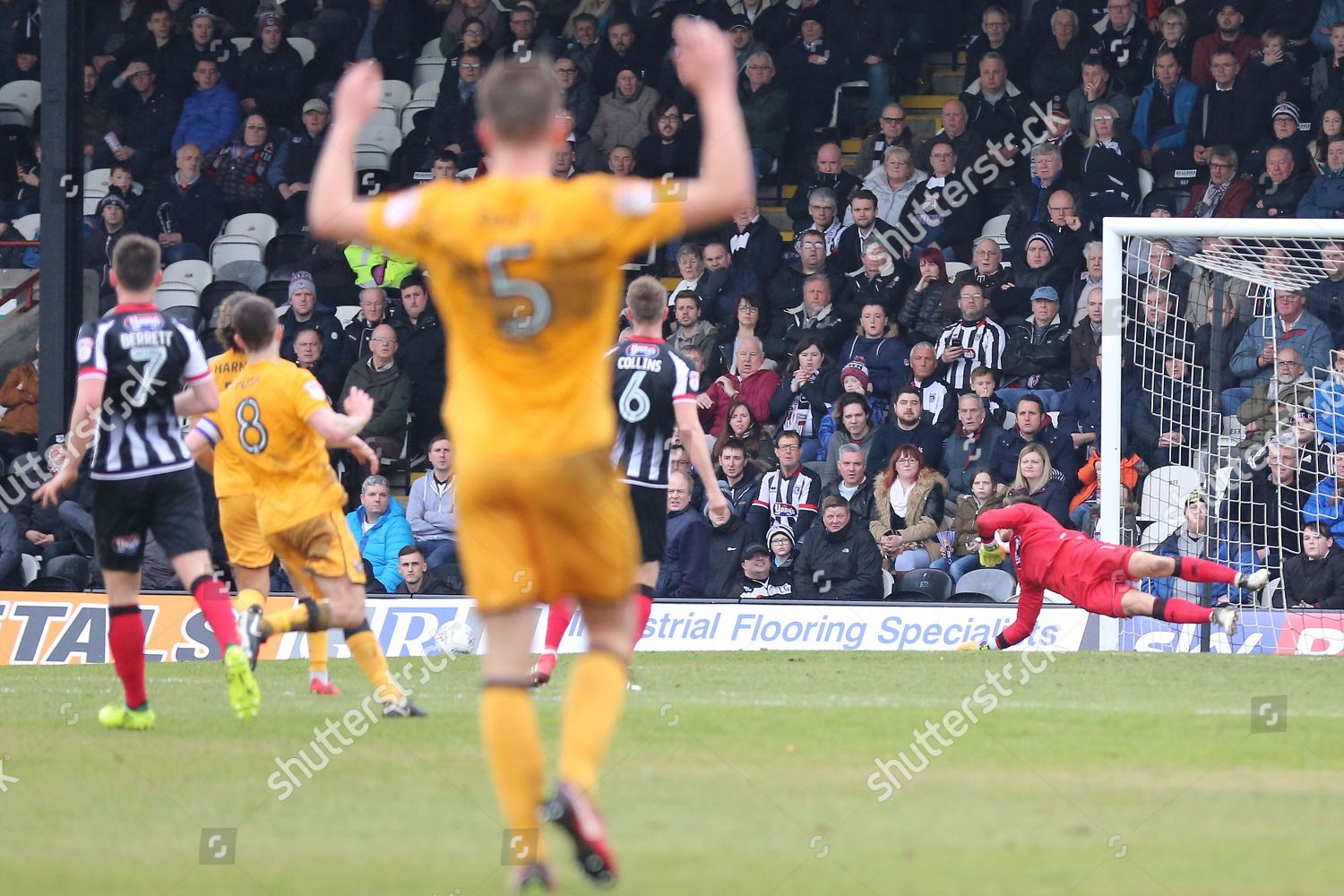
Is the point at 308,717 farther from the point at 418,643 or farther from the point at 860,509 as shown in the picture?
the point at 860,509

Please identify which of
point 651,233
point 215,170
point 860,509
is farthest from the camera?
point 215,170

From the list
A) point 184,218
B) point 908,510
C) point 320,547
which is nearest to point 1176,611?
point 908,510

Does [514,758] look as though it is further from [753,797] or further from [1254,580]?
[1254,580]

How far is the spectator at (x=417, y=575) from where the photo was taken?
50.1ft

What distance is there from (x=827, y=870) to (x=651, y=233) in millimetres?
1949

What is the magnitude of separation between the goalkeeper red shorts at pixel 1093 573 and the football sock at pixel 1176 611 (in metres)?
0.22

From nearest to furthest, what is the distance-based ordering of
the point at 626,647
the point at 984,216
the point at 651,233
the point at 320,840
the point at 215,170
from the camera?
the point at 651,233
the point at 626,647
the point at 320,840
the point at 984,216
the point at 215,170

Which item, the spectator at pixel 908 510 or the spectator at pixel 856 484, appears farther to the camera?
the spectator at pixel 856 484

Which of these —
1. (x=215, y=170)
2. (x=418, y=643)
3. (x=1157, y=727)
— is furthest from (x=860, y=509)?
(x=215, y=170)

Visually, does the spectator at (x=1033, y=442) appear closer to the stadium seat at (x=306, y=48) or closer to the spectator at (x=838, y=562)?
the spectator at (x=838, y=562)

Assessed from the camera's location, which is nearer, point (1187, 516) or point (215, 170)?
point (1187, 516)

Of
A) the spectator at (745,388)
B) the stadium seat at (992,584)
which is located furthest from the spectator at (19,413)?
the stadium seat at (992,584)

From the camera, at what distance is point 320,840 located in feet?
18.9

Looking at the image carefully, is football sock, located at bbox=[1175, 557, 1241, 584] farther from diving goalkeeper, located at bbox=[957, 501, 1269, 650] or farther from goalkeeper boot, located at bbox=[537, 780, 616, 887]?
goalkeeper boot, located at bbox=[537, 780, 616, 887]
